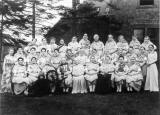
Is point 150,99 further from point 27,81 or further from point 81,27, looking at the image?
point 81,27

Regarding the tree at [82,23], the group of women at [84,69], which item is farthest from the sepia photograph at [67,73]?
the tree at [82,23]

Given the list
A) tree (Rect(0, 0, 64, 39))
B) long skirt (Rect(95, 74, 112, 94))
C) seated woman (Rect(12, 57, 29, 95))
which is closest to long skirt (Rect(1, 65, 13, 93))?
seated woman (Rect(12, 57, 29, 95))

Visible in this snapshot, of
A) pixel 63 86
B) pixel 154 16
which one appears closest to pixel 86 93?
pixel 63 86

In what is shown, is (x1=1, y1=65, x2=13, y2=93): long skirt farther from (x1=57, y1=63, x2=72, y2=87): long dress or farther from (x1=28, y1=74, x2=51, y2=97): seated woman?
(x1=57, y1=63, x2=72, y2=87): long dress

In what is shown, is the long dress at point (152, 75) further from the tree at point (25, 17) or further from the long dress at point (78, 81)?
the tree at point (25, 17)

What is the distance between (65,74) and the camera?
970 centimetres

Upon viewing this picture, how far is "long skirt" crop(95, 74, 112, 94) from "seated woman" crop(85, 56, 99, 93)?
163 millimetres

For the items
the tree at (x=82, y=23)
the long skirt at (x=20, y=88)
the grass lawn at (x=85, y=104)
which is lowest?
the grass lawn at (x=85, y=104)

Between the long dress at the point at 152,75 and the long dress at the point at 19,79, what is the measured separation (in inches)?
145

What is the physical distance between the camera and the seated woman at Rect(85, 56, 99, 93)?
31.1ft

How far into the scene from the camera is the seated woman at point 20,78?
9492 mm

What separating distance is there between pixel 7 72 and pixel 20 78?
0.75 metres

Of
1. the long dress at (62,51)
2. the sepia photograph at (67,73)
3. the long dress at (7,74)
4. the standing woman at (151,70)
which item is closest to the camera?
the sepia photograph at (67,73)

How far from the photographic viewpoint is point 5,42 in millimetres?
11109
